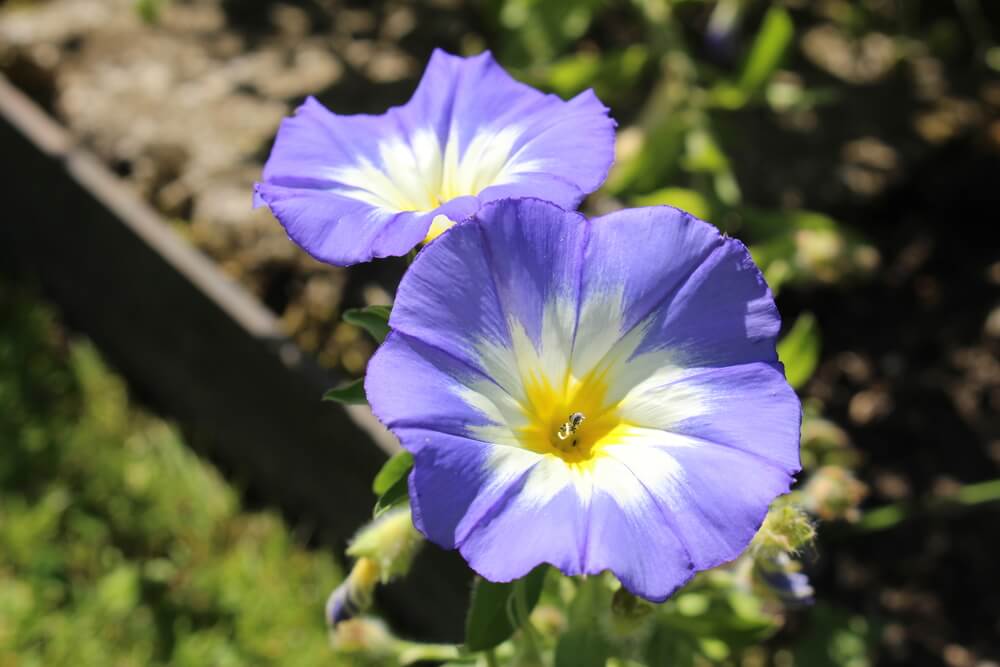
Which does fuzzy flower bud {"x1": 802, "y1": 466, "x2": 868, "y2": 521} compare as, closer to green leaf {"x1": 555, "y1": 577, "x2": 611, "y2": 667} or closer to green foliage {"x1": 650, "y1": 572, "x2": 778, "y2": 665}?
green foliage {"x1": 650, "y1": 572, "x2": 778, "y2": 665}

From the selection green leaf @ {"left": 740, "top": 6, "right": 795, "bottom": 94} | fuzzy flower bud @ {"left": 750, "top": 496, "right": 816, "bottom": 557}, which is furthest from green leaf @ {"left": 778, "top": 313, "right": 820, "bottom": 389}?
green leaf @ {"left": 740, "top": 6, "right": 795, "bottom": 94}

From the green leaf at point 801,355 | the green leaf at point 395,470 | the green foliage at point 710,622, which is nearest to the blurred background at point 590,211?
the green leaf at point 801,355

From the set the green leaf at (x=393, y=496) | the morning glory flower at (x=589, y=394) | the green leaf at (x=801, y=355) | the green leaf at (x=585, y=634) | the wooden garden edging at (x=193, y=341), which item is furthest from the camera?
the wooden garden edging at (x=193, y=341)

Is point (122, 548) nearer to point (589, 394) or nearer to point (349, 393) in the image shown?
point (349, 393)

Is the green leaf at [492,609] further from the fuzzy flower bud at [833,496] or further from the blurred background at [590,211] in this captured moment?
the blurred background at [590,211]

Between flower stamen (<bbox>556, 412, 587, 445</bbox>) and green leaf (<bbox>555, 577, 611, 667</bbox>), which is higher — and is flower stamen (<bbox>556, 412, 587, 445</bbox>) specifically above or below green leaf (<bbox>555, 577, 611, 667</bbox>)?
above

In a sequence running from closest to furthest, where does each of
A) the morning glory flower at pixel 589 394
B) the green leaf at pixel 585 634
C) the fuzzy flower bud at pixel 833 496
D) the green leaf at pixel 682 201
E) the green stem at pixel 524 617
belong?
the morning glory flower at pixel 589 394 < the green stem at pixel 524 617 < the green leaf at pixel 585 634 < the fuzzy flower bud at pixel 833 496 < the green leaf at pixel 682 201

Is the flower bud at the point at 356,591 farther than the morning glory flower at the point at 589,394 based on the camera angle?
Yes
